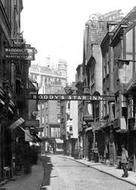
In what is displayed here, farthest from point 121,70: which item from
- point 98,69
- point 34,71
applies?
point 34,71

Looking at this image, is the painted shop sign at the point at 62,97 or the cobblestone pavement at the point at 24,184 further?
the painted shop sign at the point at 62,97

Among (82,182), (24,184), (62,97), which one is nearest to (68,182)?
(82,182)

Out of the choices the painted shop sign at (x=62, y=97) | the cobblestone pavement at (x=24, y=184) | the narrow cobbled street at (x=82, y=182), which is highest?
the painted shop sign at (x=62, y=97)

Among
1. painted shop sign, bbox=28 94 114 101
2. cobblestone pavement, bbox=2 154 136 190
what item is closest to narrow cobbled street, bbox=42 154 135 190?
cobblestone pavement, bbox=2 154 136 190

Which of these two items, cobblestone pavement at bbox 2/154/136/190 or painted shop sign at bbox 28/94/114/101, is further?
painted shop sign at bbox 28/94/114/101

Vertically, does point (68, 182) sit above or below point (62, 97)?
below

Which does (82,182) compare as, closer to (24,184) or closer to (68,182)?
(68,182)

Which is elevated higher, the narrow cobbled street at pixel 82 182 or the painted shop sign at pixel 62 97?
the painted shop sign at pixel 62 97

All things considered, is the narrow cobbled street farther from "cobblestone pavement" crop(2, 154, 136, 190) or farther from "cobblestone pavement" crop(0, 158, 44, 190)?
"cobblestone pavement" crop(0, 158, 44, 190)

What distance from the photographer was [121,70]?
33.6 metres

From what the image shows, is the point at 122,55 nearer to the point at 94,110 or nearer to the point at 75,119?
the point at 94,110

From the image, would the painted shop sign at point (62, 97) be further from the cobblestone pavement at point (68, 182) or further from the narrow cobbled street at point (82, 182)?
the cobblestone pavement at point (68, 182)

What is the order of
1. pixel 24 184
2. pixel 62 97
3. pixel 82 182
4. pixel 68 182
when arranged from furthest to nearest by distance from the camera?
pixel 62 97 < pixel 82 182 < pixel 68 182 < pixel 24 184

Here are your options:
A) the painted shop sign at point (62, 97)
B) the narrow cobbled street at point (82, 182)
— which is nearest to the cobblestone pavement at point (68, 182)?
the narrow cobbled street at point (82, 182)
